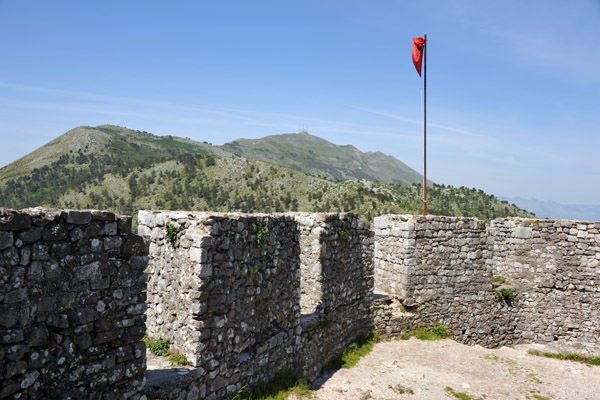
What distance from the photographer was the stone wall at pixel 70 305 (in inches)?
135

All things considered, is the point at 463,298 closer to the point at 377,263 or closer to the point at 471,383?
the point at 377,263

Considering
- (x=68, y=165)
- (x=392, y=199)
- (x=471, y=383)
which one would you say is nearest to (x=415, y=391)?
(x=471, y=383)

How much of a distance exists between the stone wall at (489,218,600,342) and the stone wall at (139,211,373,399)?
654 centimetres

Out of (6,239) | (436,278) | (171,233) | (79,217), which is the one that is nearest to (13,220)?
(6,239)

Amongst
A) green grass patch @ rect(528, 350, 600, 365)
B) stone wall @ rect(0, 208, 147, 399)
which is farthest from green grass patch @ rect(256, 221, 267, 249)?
green grass patch @ rect(528, 350, 600, 365)

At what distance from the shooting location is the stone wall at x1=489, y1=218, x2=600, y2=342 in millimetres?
12664

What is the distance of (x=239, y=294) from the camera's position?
20.5ft

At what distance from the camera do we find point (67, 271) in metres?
3.87

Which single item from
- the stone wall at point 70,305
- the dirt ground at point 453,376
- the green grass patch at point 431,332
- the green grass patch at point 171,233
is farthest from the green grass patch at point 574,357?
the stone wall at point 70,305

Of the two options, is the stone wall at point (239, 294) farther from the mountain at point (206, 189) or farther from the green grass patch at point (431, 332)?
the mountain at point (206, 189)

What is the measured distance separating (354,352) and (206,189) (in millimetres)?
62108

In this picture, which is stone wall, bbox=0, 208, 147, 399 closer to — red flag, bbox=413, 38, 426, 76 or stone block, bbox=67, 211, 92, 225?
stone block, bbox=67, 211, 92, 225

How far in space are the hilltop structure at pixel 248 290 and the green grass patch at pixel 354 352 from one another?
0.23 metres

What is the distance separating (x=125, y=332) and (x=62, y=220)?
56.6 inches
